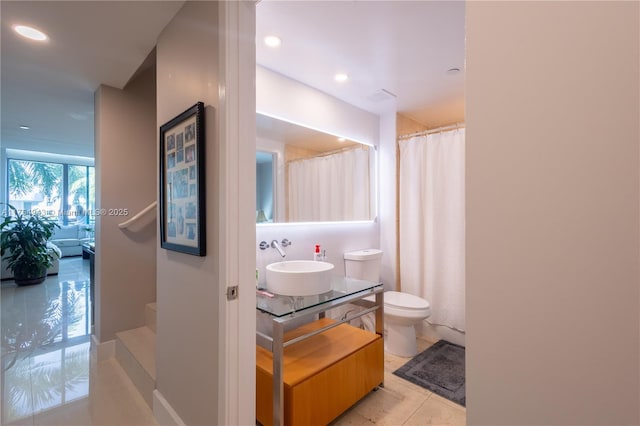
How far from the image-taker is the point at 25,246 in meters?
4.57

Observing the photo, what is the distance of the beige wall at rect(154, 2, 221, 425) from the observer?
4.33ft

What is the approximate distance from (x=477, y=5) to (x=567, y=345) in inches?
22.2

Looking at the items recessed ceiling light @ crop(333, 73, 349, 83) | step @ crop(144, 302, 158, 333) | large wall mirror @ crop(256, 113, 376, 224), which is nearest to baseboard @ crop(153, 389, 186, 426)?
step @ crop(144, 302, 158, 333)

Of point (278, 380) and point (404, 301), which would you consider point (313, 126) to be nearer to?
point (404, 301)

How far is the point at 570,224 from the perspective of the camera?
42 cm

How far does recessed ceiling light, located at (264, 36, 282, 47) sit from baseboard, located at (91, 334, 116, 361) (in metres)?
2.64

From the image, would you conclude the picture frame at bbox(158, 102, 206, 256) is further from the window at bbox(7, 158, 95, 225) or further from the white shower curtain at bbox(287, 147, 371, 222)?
→ the window at bbox(7, 158, 95, 225)

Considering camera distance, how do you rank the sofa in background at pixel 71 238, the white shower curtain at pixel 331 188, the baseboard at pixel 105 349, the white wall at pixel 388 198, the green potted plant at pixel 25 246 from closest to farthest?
the baseboard at pixel 105 349, the white shower curtain at pixel 331 188, the white wall at pixel 388 198, the green potted plant at pixel 25 246, the sofa in background at pixel 71 238

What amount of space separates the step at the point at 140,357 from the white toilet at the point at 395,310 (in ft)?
5.57

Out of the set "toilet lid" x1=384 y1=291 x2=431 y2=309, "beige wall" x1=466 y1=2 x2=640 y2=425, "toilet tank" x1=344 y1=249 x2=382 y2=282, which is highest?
"beige wall" x1=466 y1=2 x2=640 y2=425

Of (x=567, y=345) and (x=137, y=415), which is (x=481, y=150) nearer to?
(x=567, y=345)

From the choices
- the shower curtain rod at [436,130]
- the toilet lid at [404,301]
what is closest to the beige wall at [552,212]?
the toilet lid at [404,301]

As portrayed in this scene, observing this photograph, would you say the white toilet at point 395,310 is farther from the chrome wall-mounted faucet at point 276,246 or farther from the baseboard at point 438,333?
the chrome wall-mounted faucet at point 276,246

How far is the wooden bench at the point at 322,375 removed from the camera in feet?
5.04
